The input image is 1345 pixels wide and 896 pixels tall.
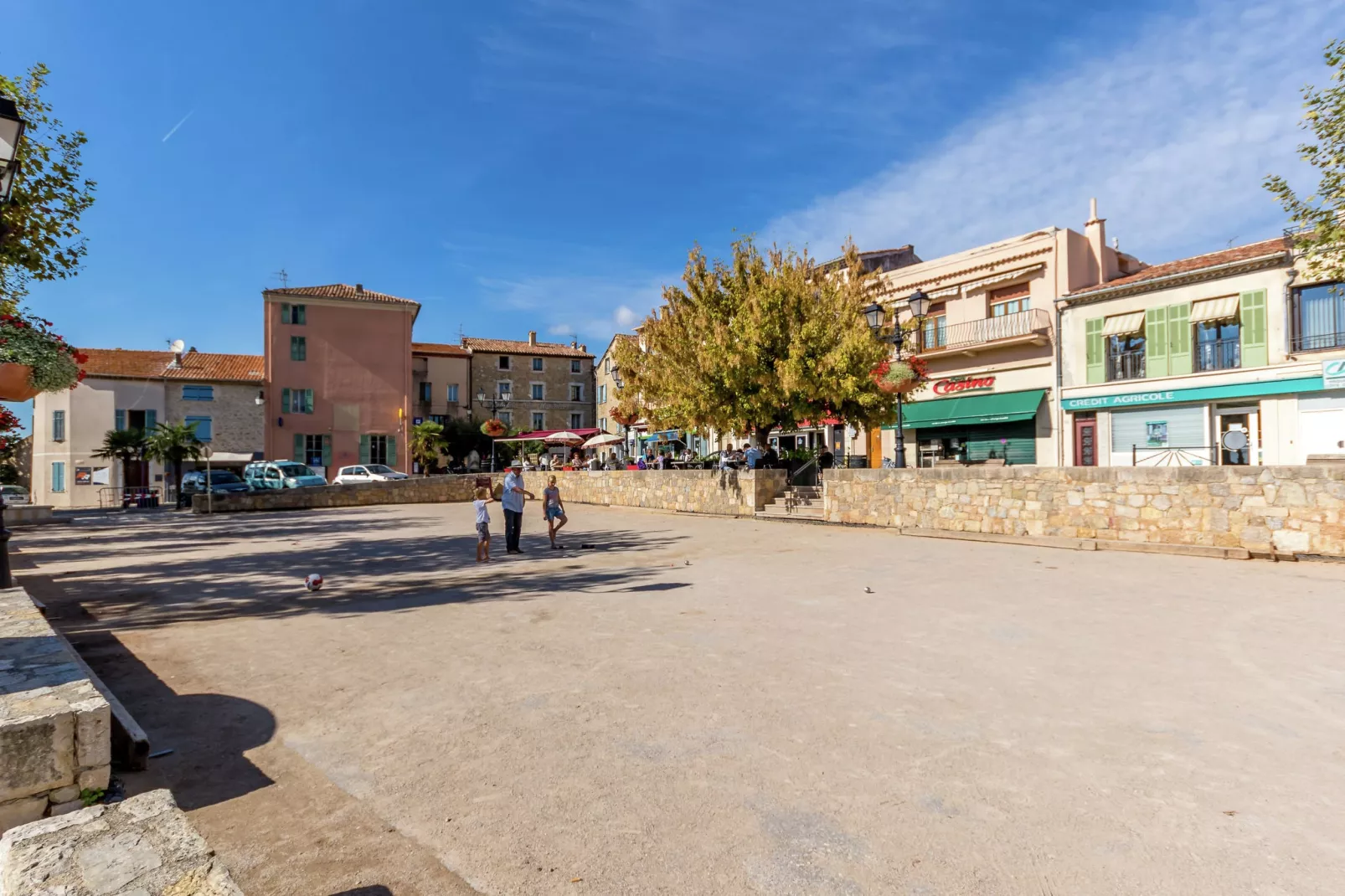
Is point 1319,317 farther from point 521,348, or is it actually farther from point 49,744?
point 521,348

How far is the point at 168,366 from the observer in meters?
40.8

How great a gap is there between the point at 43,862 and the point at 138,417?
4682 cm

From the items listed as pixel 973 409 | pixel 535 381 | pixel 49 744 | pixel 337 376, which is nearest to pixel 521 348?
pixel 535 381

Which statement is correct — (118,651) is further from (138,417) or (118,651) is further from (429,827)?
(138,417)

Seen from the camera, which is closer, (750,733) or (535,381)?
(750,733)

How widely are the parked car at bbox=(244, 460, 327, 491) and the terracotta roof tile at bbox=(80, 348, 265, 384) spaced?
12896 mm

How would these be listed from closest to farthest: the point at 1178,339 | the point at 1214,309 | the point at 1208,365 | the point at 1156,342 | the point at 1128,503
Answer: the point at 1128,503 < the point at 1214,309 < the point at 1208,365 < the point at 1178,339 < the point at 1156,342

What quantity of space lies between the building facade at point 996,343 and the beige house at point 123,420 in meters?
35.8

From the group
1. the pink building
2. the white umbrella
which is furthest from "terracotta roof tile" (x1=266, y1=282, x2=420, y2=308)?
the white umbrella

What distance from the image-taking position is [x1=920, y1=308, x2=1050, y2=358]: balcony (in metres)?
22.9

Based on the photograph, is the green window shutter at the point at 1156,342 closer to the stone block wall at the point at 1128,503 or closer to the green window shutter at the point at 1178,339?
the green window shutter at the point at 1178,339

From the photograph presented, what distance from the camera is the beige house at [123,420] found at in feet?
125

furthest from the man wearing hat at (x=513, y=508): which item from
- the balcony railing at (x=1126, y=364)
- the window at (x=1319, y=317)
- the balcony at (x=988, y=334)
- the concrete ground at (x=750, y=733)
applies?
the window at (x=1319, y=317)

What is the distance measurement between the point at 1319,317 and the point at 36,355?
26.3m
